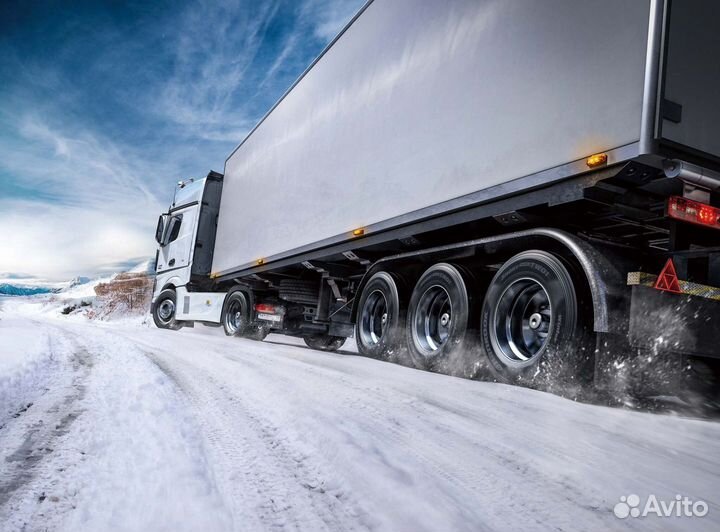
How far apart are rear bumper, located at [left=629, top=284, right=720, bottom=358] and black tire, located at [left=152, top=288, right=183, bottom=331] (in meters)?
11.2

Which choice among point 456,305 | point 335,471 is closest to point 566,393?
point 456,305

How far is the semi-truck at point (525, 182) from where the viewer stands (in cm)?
279

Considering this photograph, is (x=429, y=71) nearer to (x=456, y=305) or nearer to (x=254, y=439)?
(x=456, y=305)

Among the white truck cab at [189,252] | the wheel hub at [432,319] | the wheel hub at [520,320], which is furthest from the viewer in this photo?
the white truck cab at [189,252]

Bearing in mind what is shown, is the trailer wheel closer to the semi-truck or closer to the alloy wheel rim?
the alloy wheel rim

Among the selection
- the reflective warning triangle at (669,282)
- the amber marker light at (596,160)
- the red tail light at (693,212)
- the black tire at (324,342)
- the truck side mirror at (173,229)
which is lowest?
the black tire at (324,342)

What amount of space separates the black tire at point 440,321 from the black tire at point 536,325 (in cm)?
31

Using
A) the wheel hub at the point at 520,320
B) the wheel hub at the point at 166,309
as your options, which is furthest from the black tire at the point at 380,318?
the wheel hub at the point at 166,309

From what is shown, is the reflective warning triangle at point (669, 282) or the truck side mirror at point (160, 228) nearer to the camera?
the reflective warning triangle at point (669, 282)

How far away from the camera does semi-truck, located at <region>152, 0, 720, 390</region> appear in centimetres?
279

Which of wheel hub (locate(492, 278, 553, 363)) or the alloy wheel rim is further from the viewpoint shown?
the alloy wheel rim

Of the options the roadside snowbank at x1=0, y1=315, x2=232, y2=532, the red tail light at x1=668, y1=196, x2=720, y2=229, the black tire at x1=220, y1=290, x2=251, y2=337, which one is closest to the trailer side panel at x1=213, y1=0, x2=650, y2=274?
the red tail light at x1=668, y1=196, x2=720, y2=229

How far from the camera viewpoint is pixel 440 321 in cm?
488

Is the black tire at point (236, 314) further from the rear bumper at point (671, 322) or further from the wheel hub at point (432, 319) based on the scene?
the rear bumper at point (671, 322)
